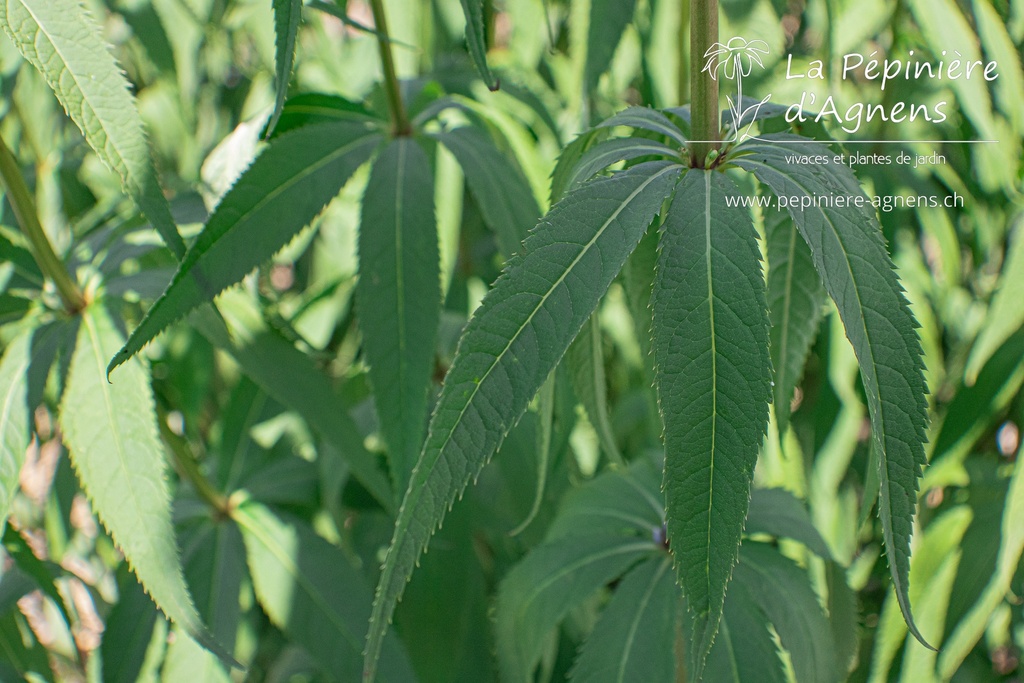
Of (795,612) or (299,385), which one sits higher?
(299,385)

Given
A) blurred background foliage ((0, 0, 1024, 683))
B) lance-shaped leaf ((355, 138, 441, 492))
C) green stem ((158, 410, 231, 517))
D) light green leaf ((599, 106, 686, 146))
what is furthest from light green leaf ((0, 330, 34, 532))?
light green leaf ((599, 106, 686, 146))

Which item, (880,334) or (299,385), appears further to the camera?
(299,385)

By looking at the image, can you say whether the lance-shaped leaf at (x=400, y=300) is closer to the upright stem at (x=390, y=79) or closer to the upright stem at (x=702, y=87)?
the upright stem at (x=390, y=79)

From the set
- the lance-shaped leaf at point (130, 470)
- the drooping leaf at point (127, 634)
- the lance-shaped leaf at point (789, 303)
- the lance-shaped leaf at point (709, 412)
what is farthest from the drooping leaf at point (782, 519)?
the drooping leaf at point (127, 634)

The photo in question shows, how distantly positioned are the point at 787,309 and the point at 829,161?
0.14 m

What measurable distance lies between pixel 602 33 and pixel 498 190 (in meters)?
0.18

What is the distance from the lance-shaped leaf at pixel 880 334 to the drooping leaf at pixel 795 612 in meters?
0.30

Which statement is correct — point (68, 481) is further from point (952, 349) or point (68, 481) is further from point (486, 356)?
point (952, 349)

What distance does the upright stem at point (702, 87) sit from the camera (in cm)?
54

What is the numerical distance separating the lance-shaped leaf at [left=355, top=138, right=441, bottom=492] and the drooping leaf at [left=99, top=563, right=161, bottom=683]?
370 mm

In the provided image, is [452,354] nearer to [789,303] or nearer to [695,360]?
[789,303]

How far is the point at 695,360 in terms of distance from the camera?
465 mm

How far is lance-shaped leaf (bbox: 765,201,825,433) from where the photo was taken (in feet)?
2.15

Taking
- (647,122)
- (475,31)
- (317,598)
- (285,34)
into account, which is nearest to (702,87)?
(647,122)
